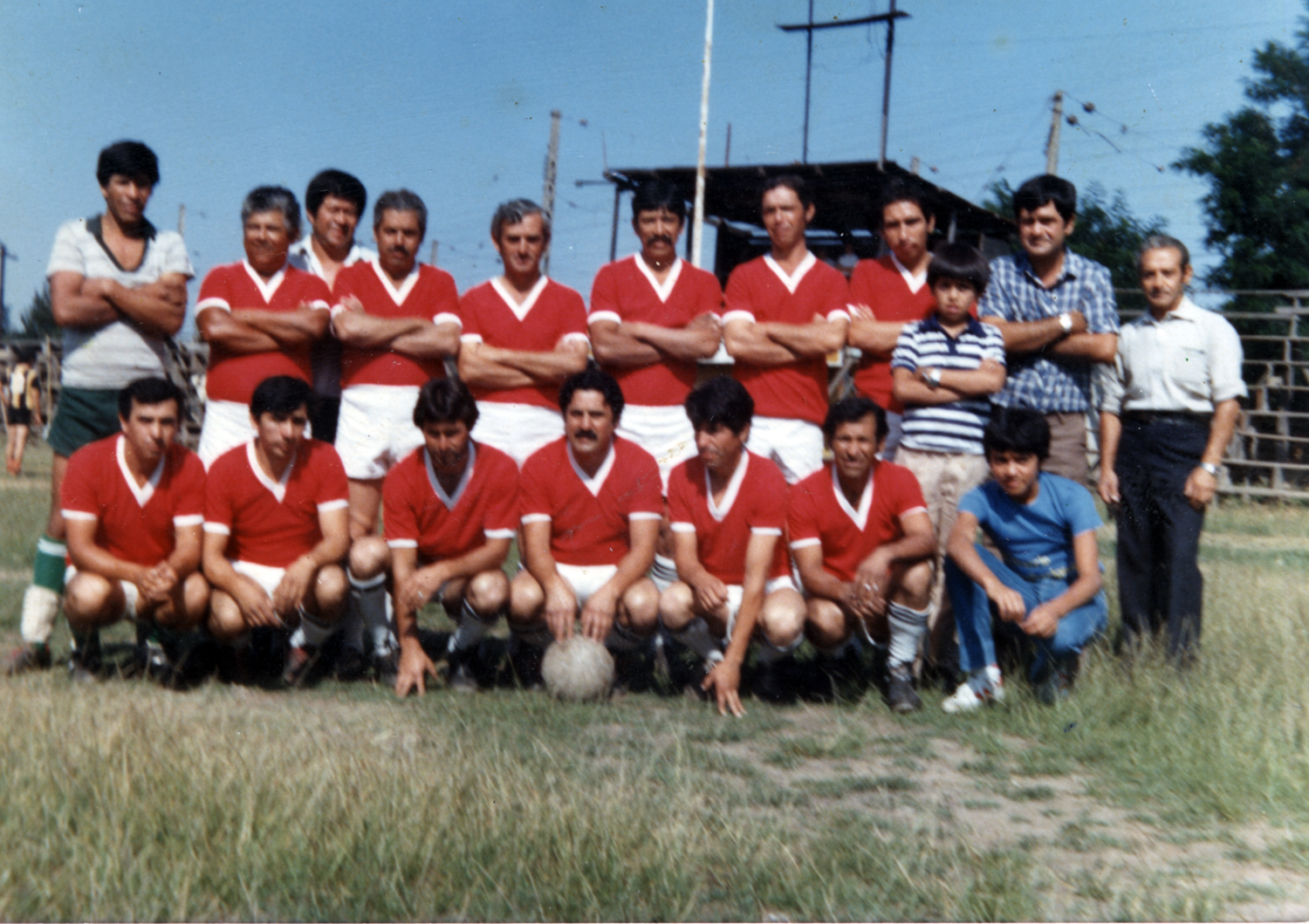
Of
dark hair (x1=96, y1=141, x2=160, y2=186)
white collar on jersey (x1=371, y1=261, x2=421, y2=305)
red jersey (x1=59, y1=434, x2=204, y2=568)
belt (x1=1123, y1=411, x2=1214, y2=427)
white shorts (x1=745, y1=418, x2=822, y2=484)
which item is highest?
dark hair (x1=96, y1=141, x2=160, y2=186)

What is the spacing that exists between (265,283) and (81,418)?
1151 millimetres

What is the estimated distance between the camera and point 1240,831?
4.02m

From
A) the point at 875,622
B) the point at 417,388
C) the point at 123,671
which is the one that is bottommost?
the point at 123,671

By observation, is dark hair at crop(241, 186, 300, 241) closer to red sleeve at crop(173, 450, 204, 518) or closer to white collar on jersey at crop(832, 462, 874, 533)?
red sleeve at crop(173, 450, 204, 518)

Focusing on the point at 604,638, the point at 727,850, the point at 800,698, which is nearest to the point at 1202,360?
the point at 800,698

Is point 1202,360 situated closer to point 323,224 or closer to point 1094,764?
point 1094,764

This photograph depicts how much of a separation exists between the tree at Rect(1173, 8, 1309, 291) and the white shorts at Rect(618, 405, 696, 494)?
20.9m

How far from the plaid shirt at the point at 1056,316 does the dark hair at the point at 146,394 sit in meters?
4.10

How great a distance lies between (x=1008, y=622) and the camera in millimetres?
5770

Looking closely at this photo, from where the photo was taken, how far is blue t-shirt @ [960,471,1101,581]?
18.7ft

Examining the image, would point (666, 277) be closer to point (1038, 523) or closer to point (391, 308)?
point (391, 308)

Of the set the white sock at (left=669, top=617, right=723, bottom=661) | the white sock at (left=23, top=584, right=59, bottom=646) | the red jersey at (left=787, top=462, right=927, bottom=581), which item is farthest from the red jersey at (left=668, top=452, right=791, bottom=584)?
the white sock at (left=23, top=584, right=59, bottom=646)

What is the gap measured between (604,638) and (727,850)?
91.8 inches

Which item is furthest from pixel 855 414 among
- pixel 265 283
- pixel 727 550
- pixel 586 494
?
pixel 265 283
